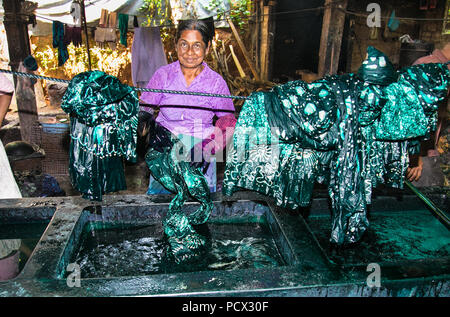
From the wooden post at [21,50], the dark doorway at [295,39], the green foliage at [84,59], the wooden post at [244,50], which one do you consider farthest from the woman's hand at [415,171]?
the green foliage at [84,59]

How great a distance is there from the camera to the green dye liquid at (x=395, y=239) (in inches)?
109

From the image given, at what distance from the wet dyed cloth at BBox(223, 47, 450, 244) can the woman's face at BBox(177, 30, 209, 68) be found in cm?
109

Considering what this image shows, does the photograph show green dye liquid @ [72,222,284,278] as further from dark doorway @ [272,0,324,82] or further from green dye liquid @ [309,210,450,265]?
dark doorway @ [272,0,324,82]

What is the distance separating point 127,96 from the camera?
2436 millimetres

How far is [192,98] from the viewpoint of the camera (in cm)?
317

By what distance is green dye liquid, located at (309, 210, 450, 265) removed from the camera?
2.77 m

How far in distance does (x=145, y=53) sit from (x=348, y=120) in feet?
18.1

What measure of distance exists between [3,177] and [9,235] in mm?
885

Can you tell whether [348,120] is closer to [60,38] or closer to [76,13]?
[60,38]

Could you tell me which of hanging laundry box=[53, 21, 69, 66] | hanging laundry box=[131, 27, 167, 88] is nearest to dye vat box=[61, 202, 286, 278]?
hanging laundry box=[131, 27, 167, 88]

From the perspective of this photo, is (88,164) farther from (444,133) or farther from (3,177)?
(444,133)

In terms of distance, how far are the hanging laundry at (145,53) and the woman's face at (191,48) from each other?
3.84 m

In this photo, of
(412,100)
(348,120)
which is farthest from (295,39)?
(348,120)

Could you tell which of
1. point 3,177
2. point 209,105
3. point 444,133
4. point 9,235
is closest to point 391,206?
point 209,105
